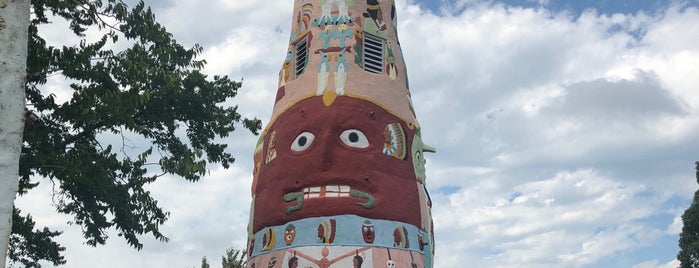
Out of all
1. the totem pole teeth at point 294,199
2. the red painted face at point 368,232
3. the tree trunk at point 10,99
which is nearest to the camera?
the tree trunk at point 10,99

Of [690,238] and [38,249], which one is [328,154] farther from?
[690,238]

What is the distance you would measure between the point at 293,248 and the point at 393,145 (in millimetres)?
3603

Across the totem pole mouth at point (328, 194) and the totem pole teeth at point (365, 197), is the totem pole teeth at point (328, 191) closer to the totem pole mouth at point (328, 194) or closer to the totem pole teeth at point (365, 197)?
the totem pole mouth at point (328, 194)

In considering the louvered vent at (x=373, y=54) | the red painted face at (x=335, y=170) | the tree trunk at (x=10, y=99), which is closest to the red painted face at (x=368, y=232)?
the red painted face at (x=335, y=170)

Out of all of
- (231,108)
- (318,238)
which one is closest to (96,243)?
(231,108)

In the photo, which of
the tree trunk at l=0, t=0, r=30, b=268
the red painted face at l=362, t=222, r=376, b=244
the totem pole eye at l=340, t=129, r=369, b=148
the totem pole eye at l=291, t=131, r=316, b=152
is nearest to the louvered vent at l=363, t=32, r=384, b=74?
the totem pole eye at l=340, t=129, r=369, b=148

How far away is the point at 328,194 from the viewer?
15.2m

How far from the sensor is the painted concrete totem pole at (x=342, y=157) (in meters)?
14.9

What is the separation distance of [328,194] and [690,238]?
702 inches

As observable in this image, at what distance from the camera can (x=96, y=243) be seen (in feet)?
65.8

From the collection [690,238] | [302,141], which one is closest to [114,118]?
[302,141]

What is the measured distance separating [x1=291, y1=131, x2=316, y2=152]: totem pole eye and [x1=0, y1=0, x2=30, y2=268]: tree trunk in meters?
7.93

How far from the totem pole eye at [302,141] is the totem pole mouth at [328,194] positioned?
3.66ft

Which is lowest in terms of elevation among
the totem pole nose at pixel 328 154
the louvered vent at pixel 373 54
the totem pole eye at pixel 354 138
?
the totem pole nose at pixel 328 154
